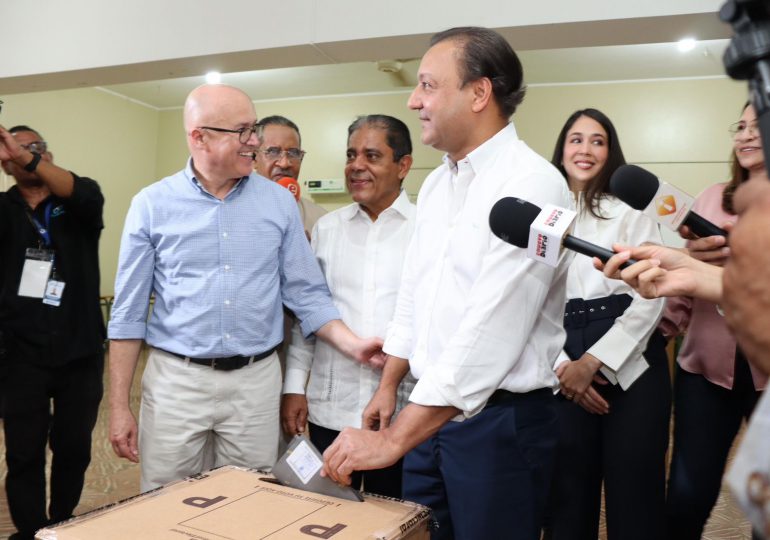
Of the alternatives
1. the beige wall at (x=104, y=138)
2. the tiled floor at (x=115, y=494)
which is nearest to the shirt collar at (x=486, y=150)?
the tiled floor at (x=115, y=494)

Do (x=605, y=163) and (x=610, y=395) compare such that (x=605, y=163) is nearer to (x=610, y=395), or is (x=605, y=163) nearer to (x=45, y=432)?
(x=610, y=395)

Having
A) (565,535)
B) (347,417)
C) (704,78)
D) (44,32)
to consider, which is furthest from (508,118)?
(704,78)

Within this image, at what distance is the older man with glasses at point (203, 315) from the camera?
6.09ft

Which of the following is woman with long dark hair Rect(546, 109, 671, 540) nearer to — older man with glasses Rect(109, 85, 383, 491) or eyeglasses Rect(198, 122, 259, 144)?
older man with glasses Rect(109, 85, 383, 491)

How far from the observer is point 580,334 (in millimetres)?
2088

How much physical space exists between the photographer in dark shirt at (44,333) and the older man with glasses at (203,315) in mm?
825

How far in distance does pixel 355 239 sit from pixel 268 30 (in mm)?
1735

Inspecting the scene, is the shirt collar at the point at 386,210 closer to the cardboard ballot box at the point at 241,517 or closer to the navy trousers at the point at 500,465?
the navy trousers at the point at 500,465

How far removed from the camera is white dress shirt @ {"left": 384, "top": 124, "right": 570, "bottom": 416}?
129 centimetres

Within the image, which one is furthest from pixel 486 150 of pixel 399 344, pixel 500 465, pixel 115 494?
pixel 115 494

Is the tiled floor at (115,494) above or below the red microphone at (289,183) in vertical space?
below

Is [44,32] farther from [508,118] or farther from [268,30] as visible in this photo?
[508,118]

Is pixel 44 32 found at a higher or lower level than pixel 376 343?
higher

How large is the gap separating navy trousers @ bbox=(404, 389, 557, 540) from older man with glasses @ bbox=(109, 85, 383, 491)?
62 cm
